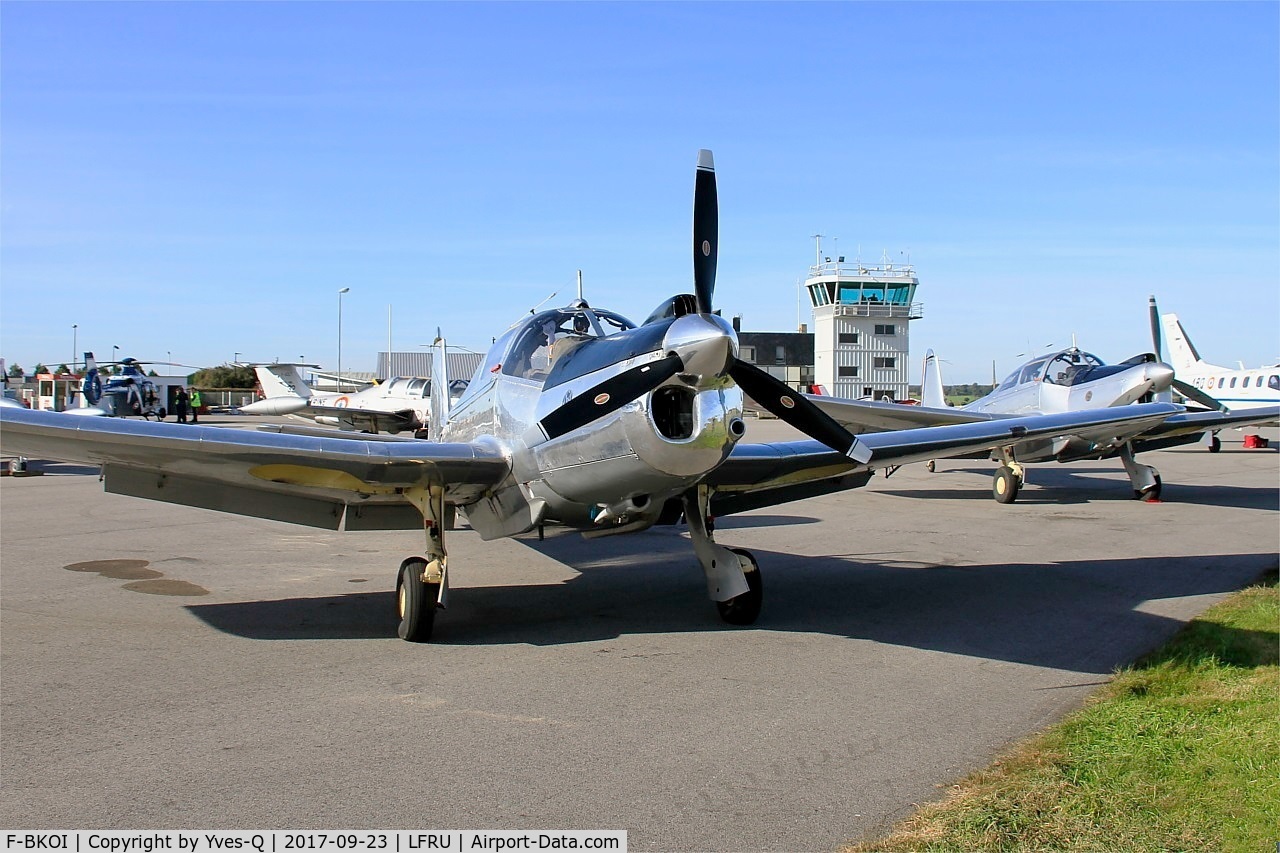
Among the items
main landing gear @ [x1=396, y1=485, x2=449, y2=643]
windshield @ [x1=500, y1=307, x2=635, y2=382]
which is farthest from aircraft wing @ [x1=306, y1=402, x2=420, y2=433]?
main landing gear @ [x1=396, y1=485, x2=449, y2=643]

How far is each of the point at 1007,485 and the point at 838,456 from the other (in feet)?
33.6

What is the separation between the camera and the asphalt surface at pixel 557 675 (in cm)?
418

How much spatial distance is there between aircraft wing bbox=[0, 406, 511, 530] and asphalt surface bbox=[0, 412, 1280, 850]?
1.01 metres

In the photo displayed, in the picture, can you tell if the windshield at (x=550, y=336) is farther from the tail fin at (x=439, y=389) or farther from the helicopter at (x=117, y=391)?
the helicopter at (x=117, y=391)

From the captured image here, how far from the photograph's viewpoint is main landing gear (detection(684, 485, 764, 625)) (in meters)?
7.73

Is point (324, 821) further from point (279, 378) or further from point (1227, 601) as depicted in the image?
point (279, 378)

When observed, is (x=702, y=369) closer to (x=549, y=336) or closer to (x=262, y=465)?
(x=549, y=336)

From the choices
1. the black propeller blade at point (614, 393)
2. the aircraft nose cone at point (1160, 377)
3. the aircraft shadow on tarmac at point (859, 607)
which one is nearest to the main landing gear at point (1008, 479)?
the aircraft nose cone at point (1160, 377)

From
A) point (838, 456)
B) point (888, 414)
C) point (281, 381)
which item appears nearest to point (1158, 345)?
point (888, 414)

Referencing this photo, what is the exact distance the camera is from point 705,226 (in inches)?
258

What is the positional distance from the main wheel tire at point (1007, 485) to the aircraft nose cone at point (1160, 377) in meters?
2.80

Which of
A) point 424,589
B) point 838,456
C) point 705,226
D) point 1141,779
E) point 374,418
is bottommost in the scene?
point 1141,779

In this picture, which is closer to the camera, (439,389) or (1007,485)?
(439,389)

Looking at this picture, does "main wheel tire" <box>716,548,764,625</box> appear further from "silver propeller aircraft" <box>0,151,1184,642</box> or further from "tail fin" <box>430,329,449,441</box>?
"tail fin" <box>430,329,449,441</box>
